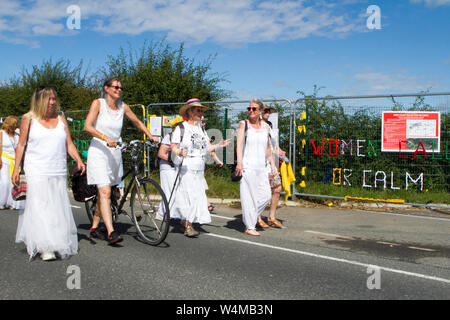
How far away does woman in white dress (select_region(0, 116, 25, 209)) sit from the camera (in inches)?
378

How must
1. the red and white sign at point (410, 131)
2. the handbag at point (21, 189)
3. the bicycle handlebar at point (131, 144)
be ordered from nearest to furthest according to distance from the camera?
1. the handbag at point (21, 189)
2. the bicycle handlebar at point (131, 144)
3. the red and white sign at point (410, 131)

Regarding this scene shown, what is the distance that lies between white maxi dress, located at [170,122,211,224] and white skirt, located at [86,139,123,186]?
1045mm

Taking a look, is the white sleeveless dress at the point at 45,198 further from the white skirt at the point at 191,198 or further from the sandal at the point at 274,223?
the sandal at the point at 274,223

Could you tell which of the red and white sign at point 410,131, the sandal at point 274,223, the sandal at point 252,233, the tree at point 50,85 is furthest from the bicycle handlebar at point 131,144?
the tree at point 50,85

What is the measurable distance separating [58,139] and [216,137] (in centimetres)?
724

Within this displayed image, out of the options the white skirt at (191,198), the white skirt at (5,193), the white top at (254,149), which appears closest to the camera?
the white skirt at (191,198)

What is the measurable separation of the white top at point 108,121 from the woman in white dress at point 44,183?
0.61 metres

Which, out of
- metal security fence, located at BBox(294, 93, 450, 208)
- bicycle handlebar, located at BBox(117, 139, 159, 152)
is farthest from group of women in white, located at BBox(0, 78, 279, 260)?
metal security fence, located at BBox(294, 93, 450, 208)

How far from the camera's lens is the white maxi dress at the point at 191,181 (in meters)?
6.78

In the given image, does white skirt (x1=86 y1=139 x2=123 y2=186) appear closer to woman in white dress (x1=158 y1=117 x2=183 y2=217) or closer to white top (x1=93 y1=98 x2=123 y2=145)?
white top (x1=93 y1=98 x2=123 y2=145)

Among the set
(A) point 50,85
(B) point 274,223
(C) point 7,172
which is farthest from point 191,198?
(A) point 50,85

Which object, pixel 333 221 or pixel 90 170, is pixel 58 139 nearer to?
pixel 90 170

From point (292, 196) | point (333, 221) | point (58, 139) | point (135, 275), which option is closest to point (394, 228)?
point (333, 221)

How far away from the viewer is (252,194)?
711 cm
